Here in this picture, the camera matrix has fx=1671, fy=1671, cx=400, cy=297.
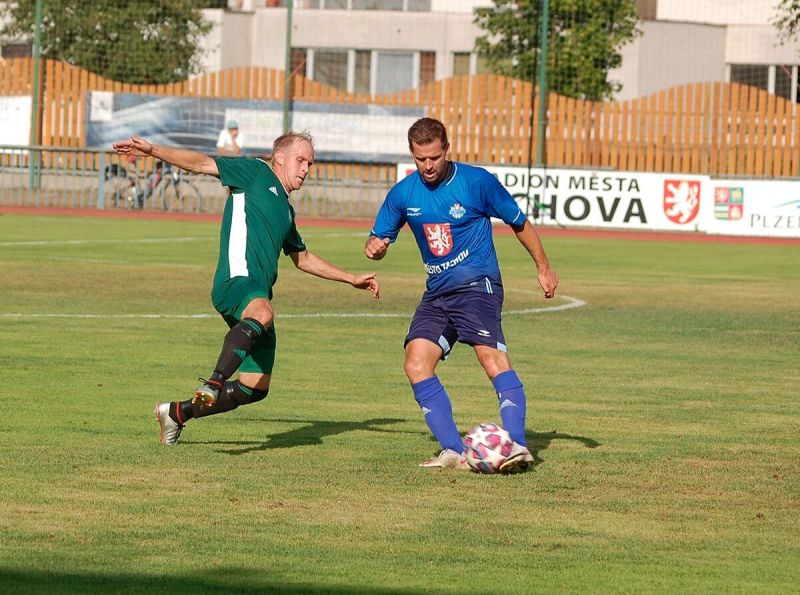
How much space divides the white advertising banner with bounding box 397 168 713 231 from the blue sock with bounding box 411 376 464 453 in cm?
2641

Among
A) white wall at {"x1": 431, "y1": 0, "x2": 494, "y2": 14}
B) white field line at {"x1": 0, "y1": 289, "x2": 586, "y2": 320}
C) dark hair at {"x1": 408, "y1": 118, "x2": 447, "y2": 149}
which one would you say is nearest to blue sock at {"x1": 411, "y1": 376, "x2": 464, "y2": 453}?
dark hair at {"x1": 408, "y1": 118, "x2": 447, "y2": 149}

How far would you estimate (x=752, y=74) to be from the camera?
6303cm

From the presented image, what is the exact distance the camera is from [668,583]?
639cm

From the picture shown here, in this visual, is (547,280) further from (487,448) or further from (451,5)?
(451,5)

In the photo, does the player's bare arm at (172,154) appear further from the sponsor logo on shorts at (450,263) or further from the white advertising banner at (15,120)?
the white advertising banner at (15,120)

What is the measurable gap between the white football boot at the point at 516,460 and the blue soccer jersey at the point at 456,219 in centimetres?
99

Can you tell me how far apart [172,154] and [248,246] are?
659 millimetres

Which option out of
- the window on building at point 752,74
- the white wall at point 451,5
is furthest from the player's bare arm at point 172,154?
the window on building at point 752,74

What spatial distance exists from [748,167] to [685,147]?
1570 millimetres

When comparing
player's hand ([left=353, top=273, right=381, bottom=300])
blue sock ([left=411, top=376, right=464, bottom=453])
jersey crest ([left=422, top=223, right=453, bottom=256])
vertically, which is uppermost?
jersey crest ([left=422, top=223, right=453, bottom=256])

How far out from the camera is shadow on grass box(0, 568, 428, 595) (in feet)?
19.7

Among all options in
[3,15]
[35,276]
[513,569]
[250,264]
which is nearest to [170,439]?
[250,264]

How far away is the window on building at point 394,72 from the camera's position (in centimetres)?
6412

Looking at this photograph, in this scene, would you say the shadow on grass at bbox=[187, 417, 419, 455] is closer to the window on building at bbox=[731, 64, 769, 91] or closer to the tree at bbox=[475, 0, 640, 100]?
the tree at bbox=[475, 0, 640, 100]
